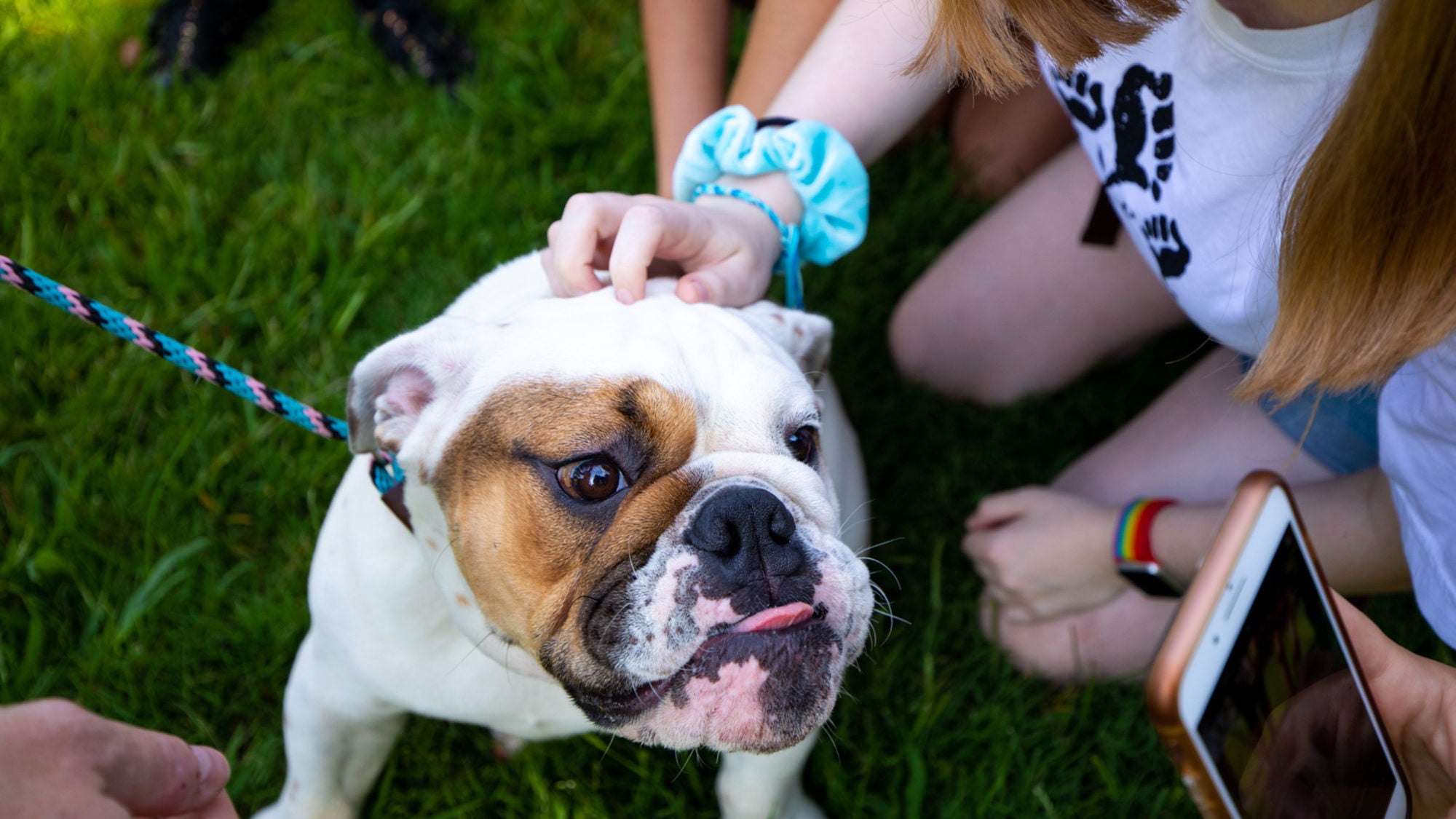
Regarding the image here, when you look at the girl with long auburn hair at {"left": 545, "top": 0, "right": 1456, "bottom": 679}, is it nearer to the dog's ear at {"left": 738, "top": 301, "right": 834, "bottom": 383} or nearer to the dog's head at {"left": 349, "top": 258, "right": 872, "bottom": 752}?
the dog's ear at {"left": 738, "top": 301, "right": 834, "bottom": 383}

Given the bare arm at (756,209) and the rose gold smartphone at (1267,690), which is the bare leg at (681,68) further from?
the rose gold smartphone at (1267,690)

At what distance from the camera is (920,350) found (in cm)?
324

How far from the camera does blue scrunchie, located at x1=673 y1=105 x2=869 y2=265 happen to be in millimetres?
2215

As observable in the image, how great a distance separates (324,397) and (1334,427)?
2599mm

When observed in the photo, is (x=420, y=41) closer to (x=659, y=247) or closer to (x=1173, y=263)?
(x=659, y=247)

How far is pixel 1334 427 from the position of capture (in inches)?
98.2

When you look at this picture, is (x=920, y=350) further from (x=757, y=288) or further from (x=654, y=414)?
(x=654, y=414)

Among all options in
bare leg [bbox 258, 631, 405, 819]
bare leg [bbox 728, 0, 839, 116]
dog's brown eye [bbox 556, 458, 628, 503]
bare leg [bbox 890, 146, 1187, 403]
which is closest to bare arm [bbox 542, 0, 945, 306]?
bare leg [bbox 728, 0, 839, 116]

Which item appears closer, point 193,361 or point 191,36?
point 193,361

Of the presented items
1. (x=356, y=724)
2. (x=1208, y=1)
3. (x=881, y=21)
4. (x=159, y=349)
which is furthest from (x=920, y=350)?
(x=159, y=349)

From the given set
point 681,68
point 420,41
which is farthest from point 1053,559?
point 420,41

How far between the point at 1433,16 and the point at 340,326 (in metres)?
2.70

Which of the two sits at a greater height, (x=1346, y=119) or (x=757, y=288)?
(x=1346, y=119)

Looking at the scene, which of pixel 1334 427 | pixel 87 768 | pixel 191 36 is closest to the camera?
pixel 87 768
